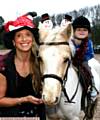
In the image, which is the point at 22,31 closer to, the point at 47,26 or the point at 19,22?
the point at 19,22

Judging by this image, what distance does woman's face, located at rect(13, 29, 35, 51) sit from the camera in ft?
14.6

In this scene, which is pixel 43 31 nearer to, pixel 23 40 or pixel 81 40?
pixel 23 40

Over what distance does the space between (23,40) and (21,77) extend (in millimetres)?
422

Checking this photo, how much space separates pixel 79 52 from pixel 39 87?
115 cm

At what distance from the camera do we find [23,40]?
14.6 ft

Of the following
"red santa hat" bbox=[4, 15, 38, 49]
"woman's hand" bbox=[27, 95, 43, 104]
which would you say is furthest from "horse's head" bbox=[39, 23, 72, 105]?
"red santa hat" bbox=[4, 15, 38, 49]

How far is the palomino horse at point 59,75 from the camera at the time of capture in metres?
4.57

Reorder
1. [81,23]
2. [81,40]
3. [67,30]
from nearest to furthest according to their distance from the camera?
[67,30] < [81,40] < [81,23]

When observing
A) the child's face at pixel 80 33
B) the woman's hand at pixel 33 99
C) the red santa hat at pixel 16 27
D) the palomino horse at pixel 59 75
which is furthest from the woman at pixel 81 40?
the woman's hand at pixel 33 99

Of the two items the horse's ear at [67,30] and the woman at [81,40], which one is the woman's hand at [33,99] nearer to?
the horse's ear at [67,30]

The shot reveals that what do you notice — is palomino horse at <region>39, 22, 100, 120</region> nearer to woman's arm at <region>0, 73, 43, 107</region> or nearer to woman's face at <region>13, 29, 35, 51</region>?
woman's arm at <region>0, 73, 43, 107</region>

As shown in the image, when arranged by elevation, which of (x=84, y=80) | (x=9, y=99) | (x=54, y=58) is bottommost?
(x=84, y=80)

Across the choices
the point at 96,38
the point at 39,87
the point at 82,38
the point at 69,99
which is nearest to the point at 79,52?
the point at 82,38

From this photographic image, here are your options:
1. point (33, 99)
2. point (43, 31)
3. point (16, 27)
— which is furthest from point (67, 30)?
point (33, 99)
